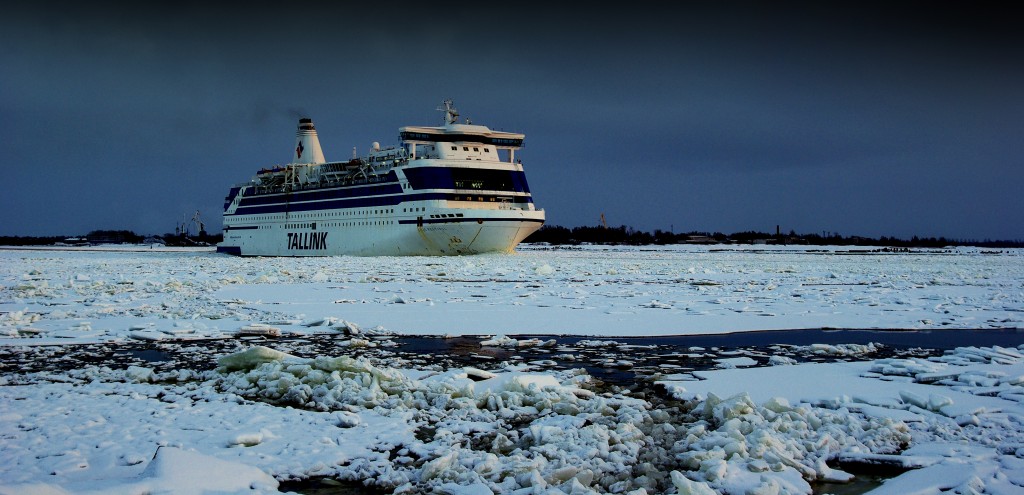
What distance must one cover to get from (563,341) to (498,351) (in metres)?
1.01

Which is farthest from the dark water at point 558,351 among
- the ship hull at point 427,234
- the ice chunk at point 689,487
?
the ship hull at point 427,234

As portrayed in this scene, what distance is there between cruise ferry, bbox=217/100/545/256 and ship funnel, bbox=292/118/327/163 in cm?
397

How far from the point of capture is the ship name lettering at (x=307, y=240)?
4725 cm

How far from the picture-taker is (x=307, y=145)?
173 feet

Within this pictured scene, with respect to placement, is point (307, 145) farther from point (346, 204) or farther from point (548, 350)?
point (548, 350)

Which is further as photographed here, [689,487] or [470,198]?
[470,198]

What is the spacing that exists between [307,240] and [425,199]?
1348 centimetres

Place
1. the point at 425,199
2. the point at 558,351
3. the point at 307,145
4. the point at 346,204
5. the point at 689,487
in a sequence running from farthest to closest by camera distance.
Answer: the point at 307,145 < the point at 346,204 < the point at 425,199 < the point at 558,351 < the point at 689,487

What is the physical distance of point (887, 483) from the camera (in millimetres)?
3848

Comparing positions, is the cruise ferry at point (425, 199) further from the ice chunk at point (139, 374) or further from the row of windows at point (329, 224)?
the ice chunk at point (139, 374)

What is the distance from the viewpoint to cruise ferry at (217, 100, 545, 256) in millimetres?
38312

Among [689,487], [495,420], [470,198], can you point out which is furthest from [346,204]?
[689,487]

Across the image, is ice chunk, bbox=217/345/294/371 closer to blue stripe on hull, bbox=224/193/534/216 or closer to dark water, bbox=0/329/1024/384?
dark water, bbox=0/329/1024/384

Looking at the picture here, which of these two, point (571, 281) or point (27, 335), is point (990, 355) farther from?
point (571, 281)
